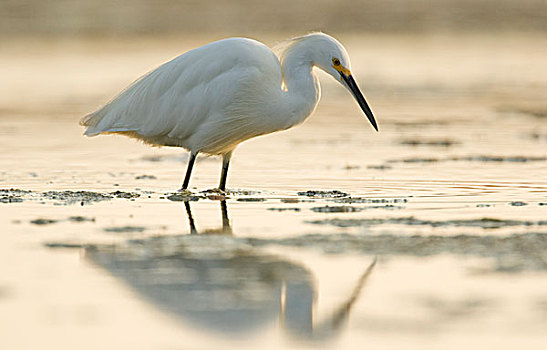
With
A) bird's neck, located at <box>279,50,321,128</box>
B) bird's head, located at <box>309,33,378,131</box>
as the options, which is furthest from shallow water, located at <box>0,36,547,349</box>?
bird's head, located at <box>309,33,378,131</box>

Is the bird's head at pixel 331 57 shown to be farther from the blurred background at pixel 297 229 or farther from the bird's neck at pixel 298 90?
the blurred background at pixel 297 229

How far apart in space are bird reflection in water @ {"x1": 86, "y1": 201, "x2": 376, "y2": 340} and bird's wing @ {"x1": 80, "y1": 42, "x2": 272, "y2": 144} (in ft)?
6.77

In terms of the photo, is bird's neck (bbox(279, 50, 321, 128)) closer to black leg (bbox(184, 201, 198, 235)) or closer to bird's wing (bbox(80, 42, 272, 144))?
bird's wing (bbox(80, 42, 272, 144))

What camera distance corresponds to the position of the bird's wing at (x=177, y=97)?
28.5 feet

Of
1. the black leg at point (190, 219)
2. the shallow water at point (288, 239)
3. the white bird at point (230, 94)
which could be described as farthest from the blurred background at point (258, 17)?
the black leg at point (190, 219)

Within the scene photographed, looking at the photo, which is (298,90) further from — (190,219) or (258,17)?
(258,17)

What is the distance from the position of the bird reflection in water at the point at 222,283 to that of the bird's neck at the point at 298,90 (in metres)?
1.88

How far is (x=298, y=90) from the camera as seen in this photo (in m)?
8.60

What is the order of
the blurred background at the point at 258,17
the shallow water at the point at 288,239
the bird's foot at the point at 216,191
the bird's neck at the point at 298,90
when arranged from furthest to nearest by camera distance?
the blurred background at the point at 258,17 < the bird's foot at the point at 216,191 < the bird's neck at the point at 298,90 < the shallow water at the point at 288,239

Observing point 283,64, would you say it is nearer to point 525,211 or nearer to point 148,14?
point 525,211

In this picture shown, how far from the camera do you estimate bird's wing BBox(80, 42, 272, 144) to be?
342 inches

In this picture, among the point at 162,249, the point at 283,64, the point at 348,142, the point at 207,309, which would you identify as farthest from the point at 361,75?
the point at 207,309

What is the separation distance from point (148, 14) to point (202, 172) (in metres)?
15.1

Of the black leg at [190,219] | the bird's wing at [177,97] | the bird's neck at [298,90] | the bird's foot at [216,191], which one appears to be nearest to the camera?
the black leg at [190,219]
